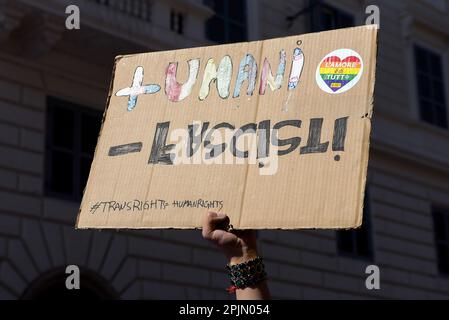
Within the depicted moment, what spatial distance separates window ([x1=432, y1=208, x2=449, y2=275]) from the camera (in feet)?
54.5

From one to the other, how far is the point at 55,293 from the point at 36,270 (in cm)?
45

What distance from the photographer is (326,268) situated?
1409 cm

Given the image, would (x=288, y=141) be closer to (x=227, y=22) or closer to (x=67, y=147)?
(x=67, y=147)

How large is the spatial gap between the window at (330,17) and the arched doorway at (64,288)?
267 inches

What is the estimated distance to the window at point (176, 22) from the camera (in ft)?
38.6

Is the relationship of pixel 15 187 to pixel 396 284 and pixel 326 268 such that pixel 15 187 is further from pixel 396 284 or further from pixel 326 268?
pixel 396 284

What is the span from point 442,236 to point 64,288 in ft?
29.4

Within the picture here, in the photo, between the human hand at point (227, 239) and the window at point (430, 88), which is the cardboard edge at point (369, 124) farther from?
the window at point (430, 88)

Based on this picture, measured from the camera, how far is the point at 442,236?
1688 centimetres

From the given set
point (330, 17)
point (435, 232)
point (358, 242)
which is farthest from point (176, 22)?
point (435, 232)

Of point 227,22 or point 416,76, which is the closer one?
point 227,22

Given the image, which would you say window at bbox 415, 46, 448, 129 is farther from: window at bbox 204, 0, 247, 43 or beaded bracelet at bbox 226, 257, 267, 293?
beaded bracelet at bbox 226, 257, 267, 293
